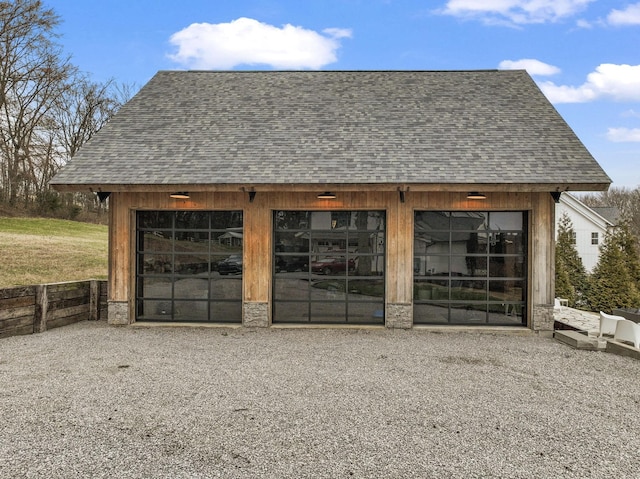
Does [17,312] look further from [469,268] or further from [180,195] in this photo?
[469,268]

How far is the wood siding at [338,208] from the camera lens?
9.23m

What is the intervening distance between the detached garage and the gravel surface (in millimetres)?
1606

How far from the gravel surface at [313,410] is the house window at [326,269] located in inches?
62.7

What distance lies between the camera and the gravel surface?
3.76 metres

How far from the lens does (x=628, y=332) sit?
27.0ft

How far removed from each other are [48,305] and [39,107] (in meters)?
22.9

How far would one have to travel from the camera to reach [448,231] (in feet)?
31.7

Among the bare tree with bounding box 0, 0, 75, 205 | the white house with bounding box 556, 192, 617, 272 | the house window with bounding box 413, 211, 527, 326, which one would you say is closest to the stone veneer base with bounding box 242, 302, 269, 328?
the house window with bounding box 413, 211, 527, 326

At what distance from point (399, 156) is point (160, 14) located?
22548 millimetres

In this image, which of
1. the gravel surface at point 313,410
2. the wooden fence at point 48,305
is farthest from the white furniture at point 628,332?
the wooden fence at point 48,305

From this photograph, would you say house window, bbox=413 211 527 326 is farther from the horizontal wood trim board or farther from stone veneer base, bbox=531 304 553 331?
the horizontal wood trim board

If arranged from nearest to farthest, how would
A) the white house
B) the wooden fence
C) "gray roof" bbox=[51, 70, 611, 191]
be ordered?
the wooden fence
"gray roof" bbox=[51, 70, 611, 191]
the white house

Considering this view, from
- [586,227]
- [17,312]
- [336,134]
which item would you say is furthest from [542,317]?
[586,227]

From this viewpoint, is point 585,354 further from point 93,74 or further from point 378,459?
point 93,74
